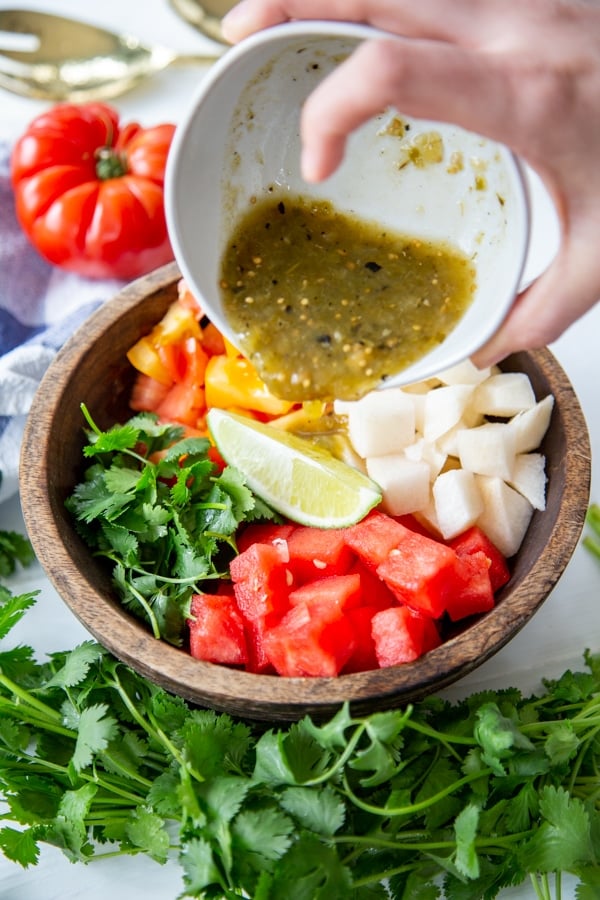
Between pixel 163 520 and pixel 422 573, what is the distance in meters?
0.45

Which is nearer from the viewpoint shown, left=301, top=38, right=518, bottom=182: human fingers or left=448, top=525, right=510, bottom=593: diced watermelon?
left=301, top=38, right=518, bottom=182: human fingers

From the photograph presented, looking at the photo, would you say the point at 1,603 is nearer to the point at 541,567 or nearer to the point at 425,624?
the point at 425,624

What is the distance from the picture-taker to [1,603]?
6.09 ft

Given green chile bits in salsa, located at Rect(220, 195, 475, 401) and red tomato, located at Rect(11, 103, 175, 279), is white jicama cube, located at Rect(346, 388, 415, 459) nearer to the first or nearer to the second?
green chile bits in salsa, located at Rect(220, 195, 475, 401)

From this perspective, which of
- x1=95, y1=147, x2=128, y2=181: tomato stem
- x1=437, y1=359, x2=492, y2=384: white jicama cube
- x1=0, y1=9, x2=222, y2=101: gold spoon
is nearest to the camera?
x1=437, y1=359, x2=492, y2=384: white jicama cube

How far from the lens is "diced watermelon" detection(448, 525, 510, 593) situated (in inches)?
64.7

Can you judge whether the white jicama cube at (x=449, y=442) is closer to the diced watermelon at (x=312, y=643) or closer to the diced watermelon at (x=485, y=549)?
the diced watermelon at (x=485, y=549)

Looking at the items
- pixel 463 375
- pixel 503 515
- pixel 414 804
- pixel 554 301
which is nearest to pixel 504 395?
pixel 463 375

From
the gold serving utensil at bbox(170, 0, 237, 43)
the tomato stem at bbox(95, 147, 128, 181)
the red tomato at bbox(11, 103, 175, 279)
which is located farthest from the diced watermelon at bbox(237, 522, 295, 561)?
the gold serving utensil at bbox(170, 0, 237, 43)

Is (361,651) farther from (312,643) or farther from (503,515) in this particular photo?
(503,515)

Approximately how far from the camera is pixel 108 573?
65.8 inches

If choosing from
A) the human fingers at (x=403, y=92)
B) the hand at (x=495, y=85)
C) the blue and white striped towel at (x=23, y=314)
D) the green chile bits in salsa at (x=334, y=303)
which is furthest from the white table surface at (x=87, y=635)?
the human fingers at (x=403, y=92)

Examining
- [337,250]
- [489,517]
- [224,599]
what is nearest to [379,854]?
[224,599]

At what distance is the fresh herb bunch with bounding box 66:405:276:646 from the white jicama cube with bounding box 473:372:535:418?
45 centimetres
